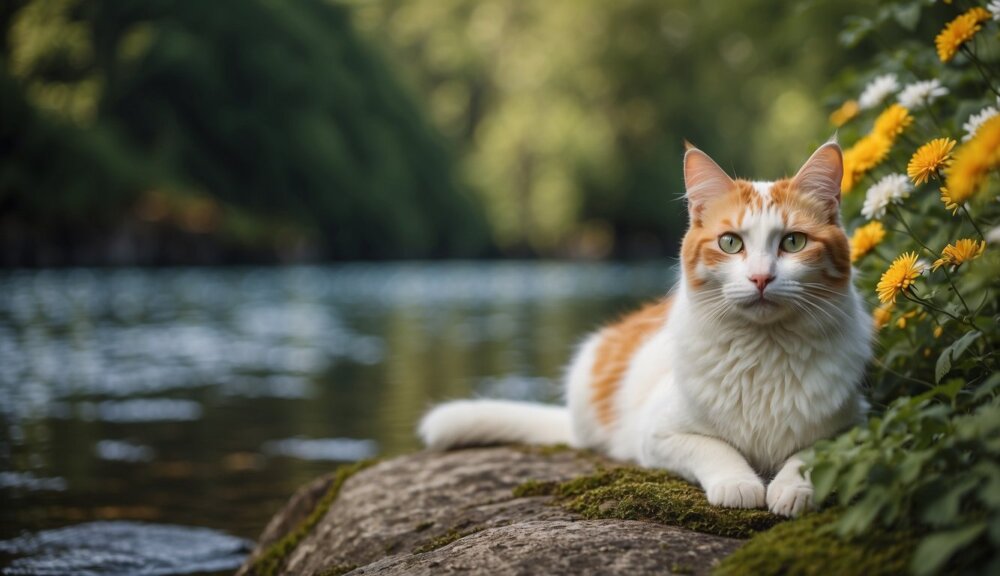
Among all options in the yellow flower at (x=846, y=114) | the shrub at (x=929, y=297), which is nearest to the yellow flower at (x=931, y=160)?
the shrub at (x=929, y=297)

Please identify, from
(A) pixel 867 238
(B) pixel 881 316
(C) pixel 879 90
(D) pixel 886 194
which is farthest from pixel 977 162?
(C) pixel 879 90

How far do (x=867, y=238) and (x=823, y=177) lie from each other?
66cm

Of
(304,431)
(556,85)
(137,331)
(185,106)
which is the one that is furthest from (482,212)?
(304,431)

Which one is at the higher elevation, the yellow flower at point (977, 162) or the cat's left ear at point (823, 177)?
the yellow flower at point (977, 162)

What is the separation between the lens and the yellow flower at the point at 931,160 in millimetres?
2584

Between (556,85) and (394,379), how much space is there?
3252cm

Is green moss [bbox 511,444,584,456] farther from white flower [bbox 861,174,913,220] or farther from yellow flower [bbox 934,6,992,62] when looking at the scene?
yellow flower [bbox 934,6,992,62]

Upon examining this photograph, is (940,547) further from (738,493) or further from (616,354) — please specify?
(616,354)

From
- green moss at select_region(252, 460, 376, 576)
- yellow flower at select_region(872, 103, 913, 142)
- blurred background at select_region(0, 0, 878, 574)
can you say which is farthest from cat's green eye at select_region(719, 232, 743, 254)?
green moss at select_region(252, 460, 376, 576)

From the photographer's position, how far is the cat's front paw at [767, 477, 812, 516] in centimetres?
245

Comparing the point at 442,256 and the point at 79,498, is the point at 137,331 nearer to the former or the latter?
the point at 79,498

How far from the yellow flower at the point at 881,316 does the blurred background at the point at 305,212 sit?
0.77 metres

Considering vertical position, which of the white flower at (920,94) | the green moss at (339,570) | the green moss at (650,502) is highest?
the white flower at (920,94)

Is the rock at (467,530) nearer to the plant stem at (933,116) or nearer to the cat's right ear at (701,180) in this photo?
the cat's right ear at (701,180)
